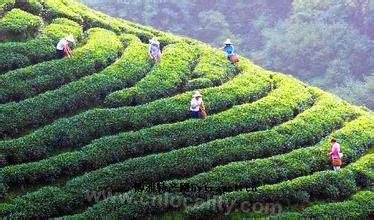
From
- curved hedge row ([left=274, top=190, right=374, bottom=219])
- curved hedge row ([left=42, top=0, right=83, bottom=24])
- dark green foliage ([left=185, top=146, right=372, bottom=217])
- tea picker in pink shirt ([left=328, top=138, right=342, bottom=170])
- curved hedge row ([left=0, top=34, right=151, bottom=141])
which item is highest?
curved hedge row ([left=42, top=0, right=83, bottom=24])

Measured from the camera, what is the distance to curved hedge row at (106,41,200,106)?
18.7m

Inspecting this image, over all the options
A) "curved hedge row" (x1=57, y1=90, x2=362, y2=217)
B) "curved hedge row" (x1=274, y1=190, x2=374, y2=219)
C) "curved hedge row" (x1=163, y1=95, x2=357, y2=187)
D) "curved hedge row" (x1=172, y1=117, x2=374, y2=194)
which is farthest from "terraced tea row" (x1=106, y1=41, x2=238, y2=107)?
"curved hedge row" (x1=274, y1=190, x2=374, y2=219)

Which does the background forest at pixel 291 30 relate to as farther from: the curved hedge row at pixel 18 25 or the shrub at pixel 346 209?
the shrub at pixel 346 209

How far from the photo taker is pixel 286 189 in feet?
52.1

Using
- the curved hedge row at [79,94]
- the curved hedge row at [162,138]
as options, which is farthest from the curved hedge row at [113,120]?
the curved hedge row at [79,94]

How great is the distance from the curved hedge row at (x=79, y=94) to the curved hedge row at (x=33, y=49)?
1.86 metres

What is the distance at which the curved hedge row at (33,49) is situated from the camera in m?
19.1

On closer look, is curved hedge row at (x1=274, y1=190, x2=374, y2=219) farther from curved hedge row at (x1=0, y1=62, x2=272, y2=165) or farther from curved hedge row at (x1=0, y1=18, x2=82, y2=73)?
curved hedge row at (x1=0, y1=18, x2=82, y2=73)

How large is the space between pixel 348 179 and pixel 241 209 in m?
3.37

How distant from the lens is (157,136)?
17125 mm

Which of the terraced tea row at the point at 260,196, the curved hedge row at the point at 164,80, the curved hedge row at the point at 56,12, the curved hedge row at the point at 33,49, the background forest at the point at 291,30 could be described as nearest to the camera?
the terraced tea row at the point at 260,196

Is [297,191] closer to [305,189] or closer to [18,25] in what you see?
[305,189]

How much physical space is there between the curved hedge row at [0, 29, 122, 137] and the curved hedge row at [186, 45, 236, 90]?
300 cm

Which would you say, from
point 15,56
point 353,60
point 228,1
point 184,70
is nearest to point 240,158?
point 184,70
